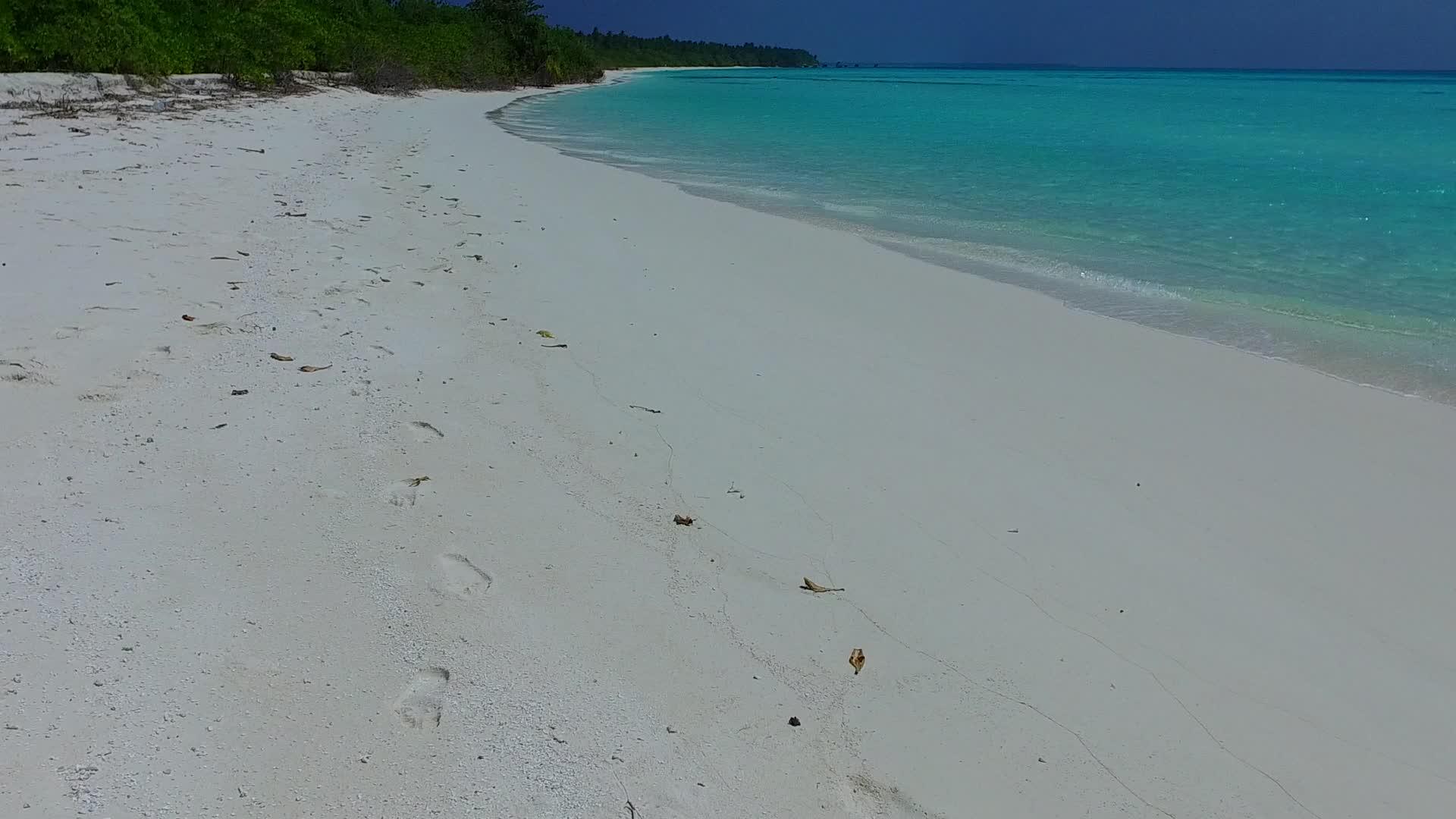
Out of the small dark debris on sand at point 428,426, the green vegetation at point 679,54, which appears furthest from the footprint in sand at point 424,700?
the green vegetation at point 679,54

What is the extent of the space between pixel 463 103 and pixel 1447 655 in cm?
2631

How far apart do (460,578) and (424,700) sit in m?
0.48

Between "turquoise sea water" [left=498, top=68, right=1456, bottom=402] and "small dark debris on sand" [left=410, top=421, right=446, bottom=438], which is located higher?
"turquoise sea water" [left=498, top=68, right=1456, bottom=402]

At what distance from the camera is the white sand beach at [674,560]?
67.9 inches

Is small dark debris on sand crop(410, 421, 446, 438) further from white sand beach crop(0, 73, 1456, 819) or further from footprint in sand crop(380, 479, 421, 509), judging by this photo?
footprint in sand crop(380, 479, 421, 509)

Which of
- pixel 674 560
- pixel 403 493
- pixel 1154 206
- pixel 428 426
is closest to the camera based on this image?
pixel 674 560

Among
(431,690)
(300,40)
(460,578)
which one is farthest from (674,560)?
(300,40)

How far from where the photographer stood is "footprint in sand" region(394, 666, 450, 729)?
5.79 feet

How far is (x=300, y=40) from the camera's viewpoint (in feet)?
64.5

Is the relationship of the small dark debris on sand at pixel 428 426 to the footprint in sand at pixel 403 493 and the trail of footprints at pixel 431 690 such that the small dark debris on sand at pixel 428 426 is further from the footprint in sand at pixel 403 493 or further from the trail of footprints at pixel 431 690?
the trail of footprints at pixel 431 690

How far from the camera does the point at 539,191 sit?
27.7 feet

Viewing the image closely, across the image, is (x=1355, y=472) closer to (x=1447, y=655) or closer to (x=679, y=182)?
(x=1447, y=655)

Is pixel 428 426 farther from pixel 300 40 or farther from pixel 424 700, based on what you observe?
pixel 300 40

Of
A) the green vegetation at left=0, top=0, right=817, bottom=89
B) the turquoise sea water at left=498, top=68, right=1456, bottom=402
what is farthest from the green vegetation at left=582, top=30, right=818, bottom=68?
the turquoise sea water at left=498, top=68, right=1456, bottom=402
